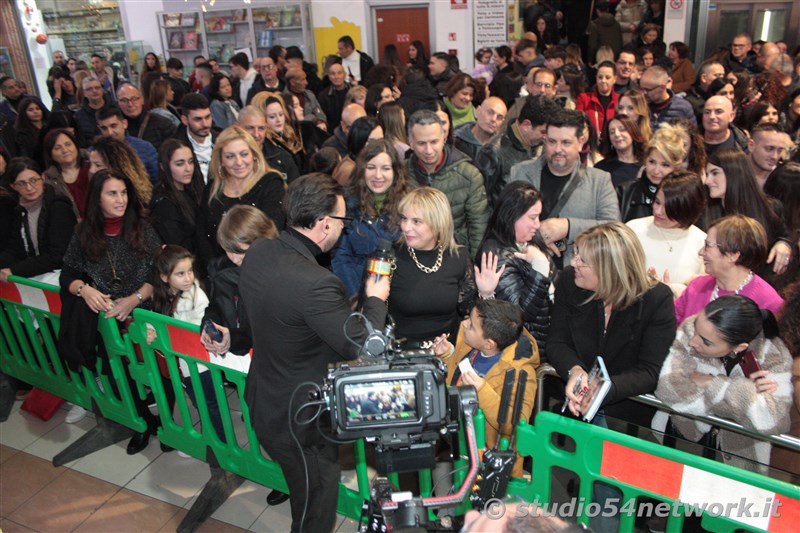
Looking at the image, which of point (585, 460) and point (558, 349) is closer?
point (585, 460)

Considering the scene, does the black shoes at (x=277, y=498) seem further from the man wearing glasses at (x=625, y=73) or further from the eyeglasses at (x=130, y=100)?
the man wearing glasses at (x=625, y=73)

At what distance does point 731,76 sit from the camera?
6.26m

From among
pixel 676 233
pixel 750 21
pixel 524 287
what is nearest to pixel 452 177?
pixel 524 287

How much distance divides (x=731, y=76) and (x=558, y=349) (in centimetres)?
493

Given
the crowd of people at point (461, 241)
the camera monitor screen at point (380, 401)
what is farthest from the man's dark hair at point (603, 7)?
the camera monitor screen at point (380, 401)

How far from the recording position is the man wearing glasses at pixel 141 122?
5.72m

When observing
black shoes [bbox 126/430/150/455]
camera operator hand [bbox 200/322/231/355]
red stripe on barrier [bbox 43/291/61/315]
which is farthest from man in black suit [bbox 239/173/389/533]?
red stripe on barrier [bbox 43/291/61/315]

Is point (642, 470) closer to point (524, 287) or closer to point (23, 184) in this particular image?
point (524, 287)

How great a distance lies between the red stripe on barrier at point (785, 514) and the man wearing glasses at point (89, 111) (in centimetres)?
614

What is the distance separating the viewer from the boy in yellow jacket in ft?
8.38

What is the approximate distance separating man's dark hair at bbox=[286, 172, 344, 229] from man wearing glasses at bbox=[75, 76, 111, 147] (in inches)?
181

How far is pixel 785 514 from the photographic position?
1.81 metres

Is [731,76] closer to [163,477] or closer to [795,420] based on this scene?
[795,420]

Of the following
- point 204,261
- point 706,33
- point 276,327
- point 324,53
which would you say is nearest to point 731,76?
point 706,33
